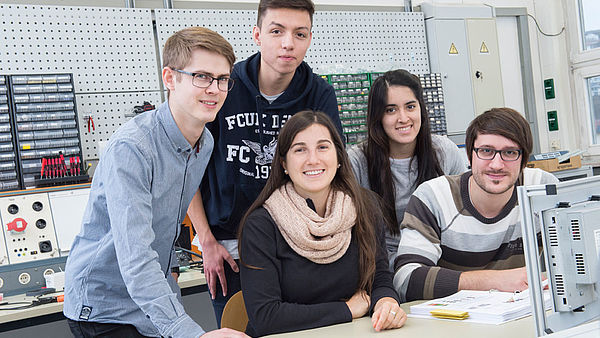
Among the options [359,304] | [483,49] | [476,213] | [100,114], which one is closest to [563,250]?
[359,304]

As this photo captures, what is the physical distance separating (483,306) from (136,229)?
2.97ft

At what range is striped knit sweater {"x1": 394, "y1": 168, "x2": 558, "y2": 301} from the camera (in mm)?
1928

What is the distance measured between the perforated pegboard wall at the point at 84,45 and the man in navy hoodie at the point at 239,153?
5.13 feet

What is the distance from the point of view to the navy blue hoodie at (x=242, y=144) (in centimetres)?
208

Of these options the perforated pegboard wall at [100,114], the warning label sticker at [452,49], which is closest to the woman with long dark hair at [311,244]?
the perforated pegboard wall at [100,114]

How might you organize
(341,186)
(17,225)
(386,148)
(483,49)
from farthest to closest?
(483,49) < (17,225) < (386,148) < (341,186)

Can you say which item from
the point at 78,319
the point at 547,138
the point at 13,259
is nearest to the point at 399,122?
the point at 78,319

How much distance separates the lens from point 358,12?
14.3ft

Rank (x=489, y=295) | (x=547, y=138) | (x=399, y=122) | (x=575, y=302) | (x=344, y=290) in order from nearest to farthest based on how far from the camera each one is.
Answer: (x=575, y=302), (x=489, y=295), (x=344, y=290), (x=399, y=122), (x=547, y=138)

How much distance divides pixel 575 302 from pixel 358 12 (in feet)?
11.6

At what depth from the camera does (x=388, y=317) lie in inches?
59.7

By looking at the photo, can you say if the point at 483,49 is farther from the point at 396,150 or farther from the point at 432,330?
the point at 432,330

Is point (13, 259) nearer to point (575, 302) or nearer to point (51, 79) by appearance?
point (51, 79)

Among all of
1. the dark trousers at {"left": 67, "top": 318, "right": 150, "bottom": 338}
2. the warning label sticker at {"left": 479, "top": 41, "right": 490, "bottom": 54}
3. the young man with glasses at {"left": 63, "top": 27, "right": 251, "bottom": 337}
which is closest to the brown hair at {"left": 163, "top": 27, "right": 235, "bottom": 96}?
the young man with glasses at {"left": 63, "top": 27, "right": 251, "bottom": 337}
